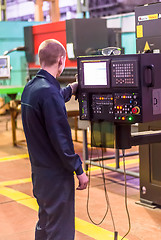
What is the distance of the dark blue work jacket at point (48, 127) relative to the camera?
2375 mm

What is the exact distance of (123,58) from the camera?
2.70m

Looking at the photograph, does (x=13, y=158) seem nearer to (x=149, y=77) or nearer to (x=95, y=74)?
(x=95, y=74)

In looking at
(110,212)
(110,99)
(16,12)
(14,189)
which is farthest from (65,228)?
(16,12)

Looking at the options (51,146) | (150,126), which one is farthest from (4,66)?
(51,146)

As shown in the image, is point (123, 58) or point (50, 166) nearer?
point (50, 166)

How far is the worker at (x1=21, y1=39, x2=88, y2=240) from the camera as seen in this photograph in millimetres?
2383

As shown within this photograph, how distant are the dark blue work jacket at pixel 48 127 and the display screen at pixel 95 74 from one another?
37 cm

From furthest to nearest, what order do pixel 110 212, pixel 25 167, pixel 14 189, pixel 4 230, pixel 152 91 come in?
pixel 25 167
pixel 14 189
pixel 110 212
pixel 4 230
pixel 152 91

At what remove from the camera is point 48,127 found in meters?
2.38

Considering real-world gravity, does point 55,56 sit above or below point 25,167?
above

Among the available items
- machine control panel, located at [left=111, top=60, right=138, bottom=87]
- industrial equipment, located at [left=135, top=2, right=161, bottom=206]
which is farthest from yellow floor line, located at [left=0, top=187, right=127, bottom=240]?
machine control panel, located at [left=111, top=60, right=138, bottom=87]

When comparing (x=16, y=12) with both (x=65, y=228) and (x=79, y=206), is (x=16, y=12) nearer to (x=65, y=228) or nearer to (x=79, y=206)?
(x=79, y=206)

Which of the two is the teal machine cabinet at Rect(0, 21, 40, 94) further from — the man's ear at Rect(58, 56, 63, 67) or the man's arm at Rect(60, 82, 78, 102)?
the man's ear at Rect(58, 56, 63, 67)

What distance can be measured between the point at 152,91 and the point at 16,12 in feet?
55.1
